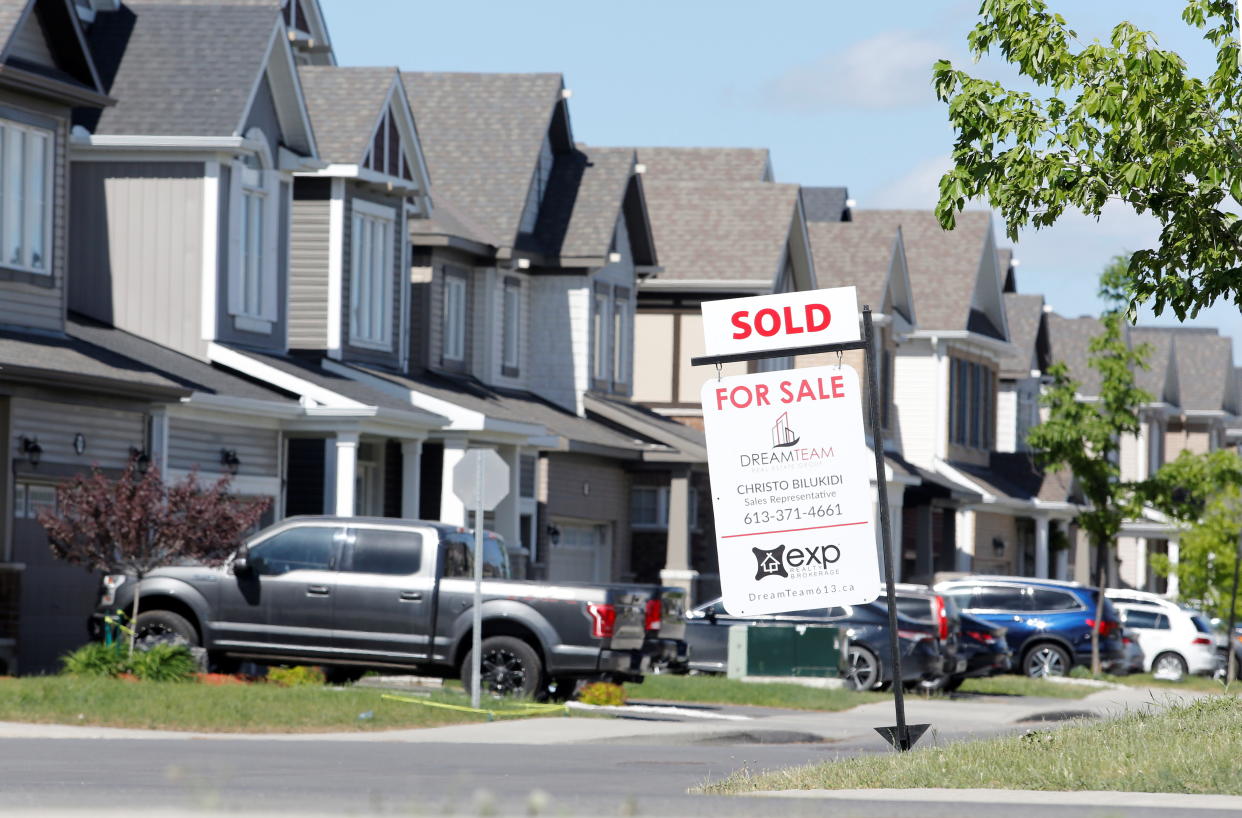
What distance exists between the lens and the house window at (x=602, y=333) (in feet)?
130

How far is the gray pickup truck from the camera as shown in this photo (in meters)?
23.2

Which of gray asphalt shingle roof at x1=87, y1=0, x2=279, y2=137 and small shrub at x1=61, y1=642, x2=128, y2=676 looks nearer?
small shrub at x1=61, y1=642, x2=128, y2=676

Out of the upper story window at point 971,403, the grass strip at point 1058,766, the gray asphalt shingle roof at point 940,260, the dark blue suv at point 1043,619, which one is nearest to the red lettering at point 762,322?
the grass strip at point 1058,766

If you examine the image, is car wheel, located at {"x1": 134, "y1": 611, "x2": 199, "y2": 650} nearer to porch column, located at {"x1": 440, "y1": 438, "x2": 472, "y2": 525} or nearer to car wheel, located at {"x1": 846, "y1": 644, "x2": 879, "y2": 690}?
porch column, located at {"x1": 440, "y1": 438, "x2": 472, "y2": 525}

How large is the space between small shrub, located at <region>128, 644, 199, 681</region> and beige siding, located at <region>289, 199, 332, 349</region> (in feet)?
33.4

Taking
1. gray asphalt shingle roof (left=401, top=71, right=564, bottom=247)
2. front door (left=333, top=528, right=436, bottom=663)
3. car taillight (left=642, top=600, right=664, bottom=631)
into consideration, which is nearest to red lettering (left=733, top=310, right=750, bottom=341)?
front door (left=333, top=528, right=436, bottom=663)

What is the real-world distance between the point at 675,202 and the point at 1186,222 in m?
28.9

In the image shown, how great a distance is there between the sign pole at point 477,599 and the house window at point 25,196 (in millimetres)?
Result: 6216

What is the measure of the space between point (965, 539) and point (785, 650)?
25.7 m

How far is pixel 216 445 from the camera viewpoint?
27.6 m

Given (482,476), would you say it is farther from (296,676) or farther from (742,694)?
(742,694)

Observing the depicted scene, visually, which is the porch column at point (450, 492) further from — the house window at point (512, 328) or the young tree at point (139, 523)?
the young tree at point (139, 523)

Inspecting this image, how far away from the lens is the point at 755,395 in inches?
583

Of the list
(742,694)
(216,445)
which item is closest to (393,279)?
(216,445)
